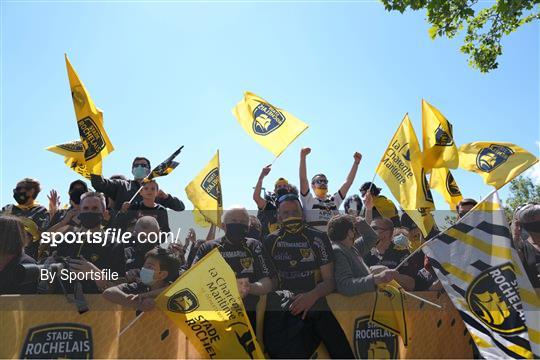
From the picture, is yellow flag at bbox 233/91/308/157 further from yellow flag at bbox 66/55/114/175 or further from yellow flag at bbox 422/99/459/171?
yellow flag at bbox 66/55/114/175

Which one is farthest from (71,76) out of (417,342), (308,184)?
(417,342)

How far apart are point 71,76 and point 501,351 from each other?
21.3 feet

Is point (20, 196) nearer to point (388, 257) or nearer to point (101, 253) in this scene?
point (101, 253)

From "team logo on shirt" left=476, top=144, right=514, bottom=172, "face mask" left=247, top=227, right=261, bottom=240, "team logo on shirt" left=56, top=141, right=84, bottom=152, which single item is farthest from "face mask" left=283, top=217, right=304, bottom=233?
"team logo on shirt" left=56, top=141, right=84, bottom=152

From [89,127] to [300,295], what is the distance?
4338 millimetres

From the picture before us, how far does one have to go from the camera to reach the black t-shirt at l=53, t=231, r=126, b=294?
4293mm

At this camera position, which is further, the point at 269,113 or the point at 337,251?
the point at 269,113

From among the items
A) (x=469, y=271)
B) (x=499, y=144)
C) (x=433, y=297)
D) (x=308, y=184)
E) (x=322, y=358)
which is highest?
(x=499, y=144)

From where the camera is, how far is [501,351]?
3.78 m

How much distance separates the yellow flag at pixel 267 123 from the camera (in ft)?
23.4

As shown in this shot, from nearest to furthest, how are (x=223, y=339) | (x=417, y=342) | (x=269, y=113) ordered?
(x=223, y=339) < (x=417, y=342) < (x=269, y=113)

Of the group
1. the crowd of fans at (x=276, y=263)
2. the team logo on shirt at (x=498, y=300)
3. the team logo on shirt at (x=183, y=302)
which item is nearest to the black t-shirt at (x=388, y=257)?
the crowd of fans at (x=276, y=263)

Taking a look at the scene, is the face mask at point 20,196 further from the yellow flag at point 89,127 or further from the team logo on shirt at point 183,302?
the team logo on shirt at point 183,302

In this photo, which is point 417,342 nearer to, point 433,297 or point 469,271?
point 433,297
